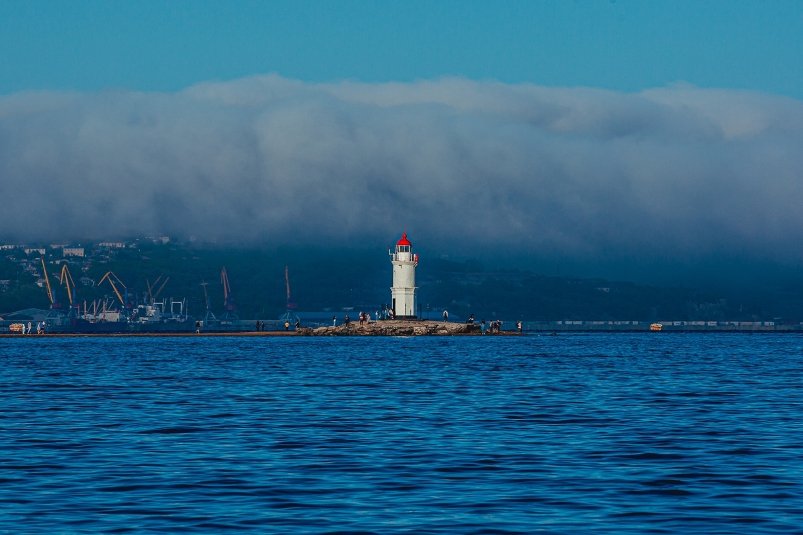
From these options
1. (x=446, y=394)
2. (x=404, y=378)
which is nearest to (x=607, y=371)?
(x=404, y=378)

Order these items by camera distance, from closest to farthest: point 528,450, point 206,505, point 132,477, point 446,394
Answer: point 206,505 < point 132,477 < point 528,450 < point 446,394

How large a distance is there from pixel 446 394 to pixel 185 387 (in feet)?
54.8

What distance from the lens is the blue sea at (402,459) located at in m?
25.9

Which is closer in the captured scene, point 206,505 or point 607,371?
point 206,505

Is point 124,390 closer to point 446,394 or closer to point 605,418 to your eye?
point 446,394

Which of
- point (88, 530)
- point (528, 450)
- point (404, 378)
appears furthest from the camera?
point (404, 378)

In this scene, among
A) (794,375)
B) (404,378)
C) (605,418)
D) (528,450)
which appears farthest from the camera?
(794,375)

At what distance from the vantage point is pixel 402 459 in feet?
117

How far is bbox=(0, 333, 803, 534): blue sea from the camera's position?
25.9m

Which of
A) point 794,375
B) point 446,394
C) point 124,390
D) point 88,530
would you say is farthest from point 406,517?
point 794,375

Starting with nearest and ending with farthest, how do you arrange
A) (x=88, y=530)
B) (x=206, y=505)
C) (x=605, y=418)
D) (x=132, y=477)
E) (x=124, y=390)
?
(x=88, y=530), (x=206, y=505), (x=132, y=477), (x=605, y=418), (x=124, y=390)

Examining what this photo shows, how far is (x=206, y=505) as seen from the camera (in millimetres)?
27406

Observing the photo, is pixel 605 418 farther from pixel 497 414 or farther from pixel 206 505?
pixel 206 505

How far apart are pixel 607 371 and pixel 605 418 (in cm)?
4412
